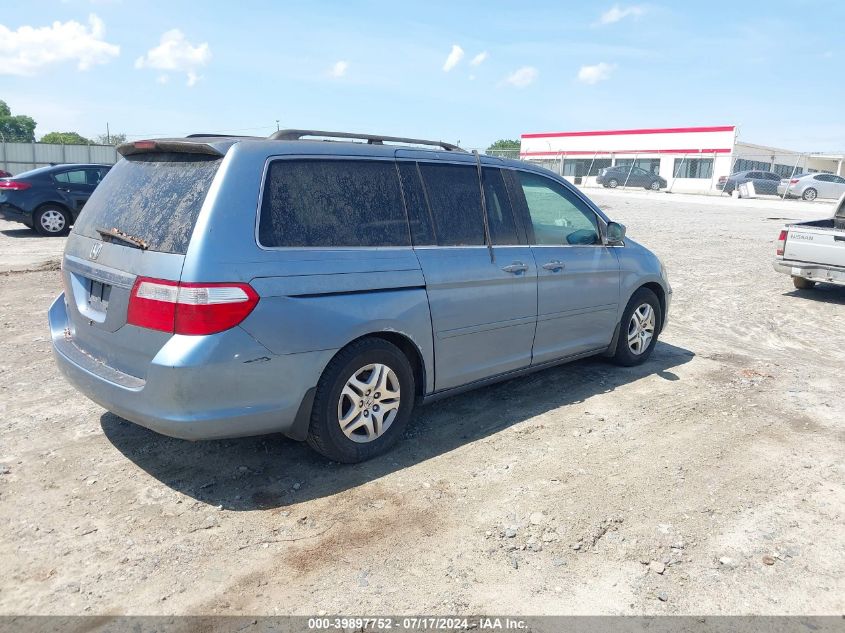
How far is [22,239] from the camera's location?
13727 mm

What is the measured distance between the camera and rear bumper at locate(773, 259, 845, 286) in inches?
371

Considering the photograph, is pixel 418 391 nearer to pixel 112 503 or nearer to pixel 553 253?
pixel 553 253

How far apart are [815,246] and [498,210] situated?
23.5 ft

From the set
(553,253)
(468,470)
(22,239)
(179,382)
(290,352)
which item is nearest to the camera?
(179,382)

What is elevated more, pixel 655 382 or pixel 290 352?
pixel 290 352

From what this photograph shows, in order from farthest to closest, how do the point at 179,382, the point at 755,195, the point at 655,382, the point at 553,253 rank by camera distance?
the point at 755,195 < the point at 655,382 < the point at 553,253 < the point at 179,382

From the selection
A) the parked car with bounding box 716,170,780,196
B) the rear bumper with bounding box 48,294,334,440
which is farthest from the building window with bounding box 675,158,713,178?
the rear bumper with bounding box 48,294,334,440

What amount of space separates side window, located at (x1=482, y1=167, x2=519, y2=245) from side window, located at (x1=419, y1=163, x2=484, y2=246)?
0.10m

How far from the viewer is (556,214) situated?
5398mm

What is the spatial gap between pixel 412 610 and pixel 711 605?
51.0 inches

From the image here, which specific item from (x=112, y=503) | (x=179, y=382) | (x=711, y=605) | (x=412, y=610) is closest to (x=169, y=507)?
(x=112, y=503)

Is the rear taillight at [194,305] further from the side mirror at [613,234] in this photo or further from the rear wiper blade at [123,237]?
the side mirror at [613,234]

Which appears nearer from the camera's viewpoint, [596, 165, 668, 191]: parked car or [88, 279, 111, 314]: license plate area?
[88, 279, 111, 314]: license plate area

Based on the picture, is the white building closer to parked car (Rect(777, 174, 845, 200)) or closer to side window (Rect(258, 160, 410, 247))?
parked car (Rect(777, 174, 845, 200))
